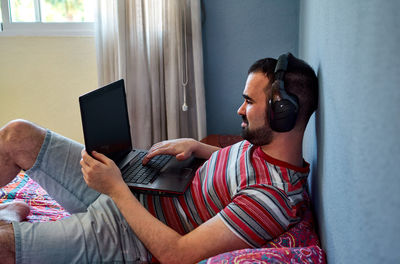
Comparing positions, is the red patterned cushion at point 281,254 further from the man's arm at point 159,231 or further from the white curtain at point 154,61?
Result: the white curtain at point 154,61

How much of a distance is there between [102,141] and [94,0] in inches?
52.4

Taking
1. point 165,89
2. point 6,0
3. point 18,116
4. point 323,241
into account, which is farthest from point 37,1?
point 323,241

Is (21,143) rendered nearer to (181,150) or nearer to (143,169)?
(143,169)

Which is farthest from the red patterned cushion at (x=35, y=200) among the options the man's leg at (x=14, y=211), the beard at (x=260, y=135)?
the beard at (x=260, y=135)

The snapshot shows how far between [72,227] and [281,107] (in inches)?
27.6

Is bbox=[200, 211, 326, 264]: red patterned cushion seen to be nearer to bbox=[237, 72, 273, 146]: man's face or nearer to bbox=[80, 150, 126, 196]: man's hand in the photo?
bbox=[237, 72, 273, 146]: man's face

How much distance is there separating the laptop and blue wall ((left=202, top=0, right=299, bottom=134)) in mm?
957

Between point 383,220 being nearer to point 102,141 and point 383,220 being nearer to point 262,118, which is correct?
point 262,118

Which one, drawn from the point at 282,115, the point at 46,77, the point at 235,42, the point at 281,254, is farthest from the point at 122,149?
the point at 46,77

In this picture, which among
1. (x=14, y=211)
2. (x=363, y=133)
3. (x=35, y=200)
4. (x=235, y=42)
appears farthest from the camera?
(x=235, y=42)

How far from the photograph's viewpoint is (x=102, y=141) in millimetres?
1305

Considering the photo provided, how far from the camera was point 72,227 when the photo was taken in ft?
3.89

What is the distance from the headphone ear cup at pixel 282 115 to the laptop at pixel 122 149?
36cm

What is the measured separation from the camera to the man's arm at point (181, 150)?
4.71 feet
